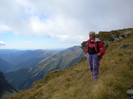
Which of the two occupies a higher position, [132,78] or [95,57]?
[95,57]

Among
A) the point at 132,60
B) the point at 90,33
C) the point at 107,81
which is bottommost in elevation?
the point at 107,81

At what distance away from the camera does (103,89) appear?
3291 mm

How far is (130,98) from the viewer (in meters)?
2.84

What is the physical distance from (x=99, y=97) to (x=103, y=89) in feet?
1.13

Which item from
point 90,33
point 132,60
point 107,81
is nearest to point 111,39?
point 132,60

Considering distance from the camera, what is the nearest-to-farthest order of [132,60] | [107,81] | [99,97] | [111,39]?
[99,97] < [107,81] < [132,60] < [111,39]

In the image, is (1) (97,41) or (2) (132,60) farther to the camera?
(2) (132,60)

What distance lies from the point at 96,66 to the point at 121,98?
2577 millimetres

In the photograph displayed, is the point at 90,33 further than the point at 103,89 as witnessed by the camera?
→ Yes

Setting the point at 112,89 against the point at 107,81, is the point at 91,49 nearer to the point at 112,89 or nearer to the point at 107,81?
the point at 107,81

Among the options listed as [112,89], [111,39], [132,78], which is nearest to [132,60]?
[132,78]

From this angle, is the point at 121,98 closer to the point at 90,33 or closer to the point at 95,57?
the point at 95,57

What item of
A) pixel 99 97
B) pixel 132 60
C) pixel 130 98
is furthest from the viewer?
A: pixel 132 60

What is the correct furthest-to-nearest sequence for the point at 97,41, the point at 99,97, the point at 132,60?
the point at 132,60
the point at 97,41
the point at 99,97
